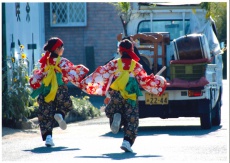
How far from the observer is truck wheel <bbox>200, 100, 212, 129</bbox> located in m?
14.0

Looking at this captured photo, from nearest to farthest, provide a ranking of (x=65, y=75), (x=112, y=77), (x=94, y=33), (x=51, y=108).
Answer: (x=112, y=77) → (x=51, y=108) → (x=65, y=75) → (x=94, y=33)

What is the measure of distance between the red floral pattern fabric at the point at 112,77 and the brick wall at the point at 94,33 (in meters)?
14.5

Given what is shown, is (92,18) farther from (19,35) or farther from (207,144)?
(207,144)

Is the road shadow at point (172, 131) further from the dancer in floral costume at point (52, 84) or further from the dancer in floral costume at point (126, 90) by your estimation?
the dancer in floral costume at point (126, 90)

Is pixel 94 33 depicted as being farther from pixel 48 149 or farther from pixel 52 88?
pixel 48 149

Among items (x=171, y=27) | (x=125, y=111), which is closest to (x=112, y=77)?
(x=125, y=111)

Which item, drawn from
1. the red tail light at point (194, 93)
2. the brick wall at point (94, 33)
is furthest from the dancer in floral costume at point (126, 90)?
the brick wall at point (94, 33)

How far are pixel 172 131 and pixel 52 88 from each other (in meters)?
2.88

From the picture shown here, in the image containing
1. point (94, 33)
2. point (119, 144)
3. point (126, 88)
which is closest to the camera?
point (126, 88)

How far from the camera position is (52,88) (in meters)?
12.1

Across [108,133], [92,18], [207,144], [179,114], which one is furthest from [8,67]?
[92,18]

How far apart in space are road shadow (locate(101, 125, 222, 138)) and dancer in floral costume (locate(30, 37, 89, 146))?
1.56 meters

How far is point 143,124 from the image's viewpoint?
16016 millimetres

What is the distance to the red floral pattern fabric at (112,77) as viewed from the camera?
11.5 m
